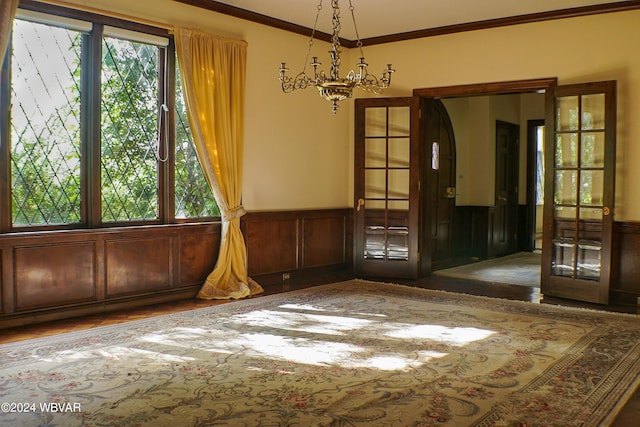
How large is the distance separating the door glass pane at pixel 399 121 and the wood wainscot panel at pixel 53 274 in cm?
381

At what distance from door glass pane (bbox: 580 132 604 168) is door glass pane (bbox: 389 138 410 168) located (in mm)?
2047

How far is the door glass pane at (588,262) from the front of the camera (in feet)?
19.1

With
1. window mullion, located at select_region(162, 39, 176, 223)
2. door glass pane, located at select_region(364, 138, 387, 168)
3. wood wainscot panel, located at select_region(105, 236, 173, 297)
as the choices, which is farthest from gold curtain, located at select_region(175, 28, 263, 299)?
door glass pane, located at select_region(364, 138, 387, 168)

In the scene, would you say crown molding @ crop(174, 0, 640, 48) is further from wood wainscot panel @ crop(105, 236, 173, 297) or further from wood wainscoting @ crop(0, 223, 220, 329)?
wood wainscot panel @ crop(105, 236, 173, 297)

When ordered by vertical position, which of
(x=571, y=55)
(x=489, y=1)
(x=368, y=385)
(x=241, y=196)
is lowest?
(x=368, y=385)

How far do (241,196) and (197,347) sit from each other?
2545mm

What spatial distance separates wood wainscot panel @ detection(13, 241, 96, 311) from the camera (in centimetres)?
473

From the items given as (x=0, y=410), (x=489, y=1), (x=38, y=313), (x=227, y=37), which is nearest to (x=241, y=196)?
(x=227, y=37)

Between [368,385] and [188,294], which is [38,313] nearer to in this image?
[188,294]

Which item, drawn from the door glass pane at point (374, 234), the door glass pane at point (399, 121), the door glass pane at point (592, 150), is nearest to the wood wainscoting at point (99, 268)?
the door glass pane at point (374, 234)

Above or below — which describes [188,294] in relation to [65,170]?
below

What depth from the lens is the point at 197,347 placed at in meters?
4.14

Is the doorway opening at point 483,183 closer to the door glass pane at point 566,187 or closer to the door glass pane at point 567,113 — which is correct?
the door glass pane at point 566,187

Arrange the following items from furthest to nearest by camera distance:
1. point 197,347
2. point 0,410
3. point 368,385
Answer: point 197,347
point 368,385
point 0,410
